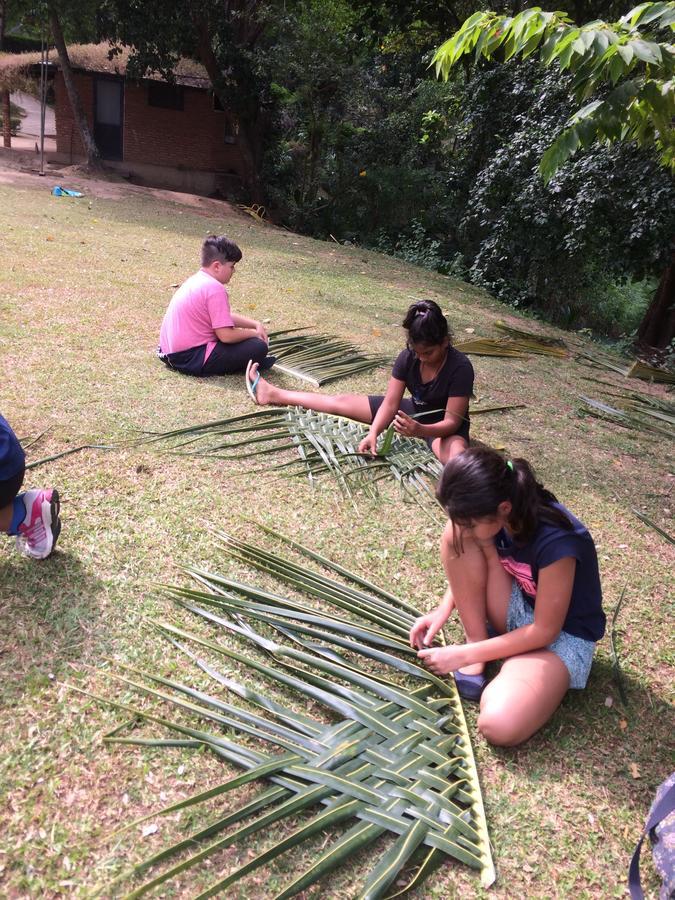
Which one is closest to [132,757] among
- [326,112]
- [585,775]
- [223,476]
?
[585,775]

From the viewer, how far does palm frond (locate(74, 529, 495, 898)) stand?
4.93 ft

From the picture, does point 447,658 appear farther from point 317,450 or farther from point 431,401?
point 431,401

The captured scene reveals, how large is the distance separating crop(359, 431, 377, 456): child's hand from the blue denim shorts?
1429 millimetres

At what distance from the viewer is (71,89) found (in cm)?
1521

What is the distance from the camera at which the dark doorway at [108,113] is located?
18.2m

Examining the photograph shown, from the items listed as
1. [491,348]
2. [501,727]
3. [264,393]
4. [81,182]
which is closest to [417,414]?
[264,393]

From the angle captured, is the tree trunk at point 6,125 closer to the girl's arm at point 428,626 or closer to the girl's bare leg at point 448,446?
the girl's bare leg at point 448,446

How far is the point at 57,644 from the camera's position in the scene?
2.02m

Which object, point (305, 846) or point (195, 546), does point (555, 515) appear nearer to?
point (305, 846)

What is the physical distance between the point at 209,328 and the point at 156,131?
55.4ft

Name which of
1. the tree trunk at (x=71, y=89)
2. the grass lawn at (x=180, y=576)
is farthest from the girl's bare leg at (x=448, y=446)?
the tree trunk at (x=71, y=89)

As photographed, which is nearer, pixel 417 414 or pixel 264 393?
pixel 417 414

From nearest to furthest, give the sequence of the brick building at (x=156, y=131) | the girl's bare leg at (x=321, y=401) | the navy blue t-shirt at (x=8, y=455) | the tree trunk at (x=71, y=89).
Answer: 1. the navy blue t-shirt at (x=8, y=455)
2. the girl's bare leg at (x=321, y=401)
3. the tree trunk at (x=71, y=89)
4. the brick building at (x=156, y=131)

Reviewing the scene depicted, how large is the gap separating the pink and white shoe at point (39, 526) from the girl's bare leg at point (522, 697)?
5.13 ft
